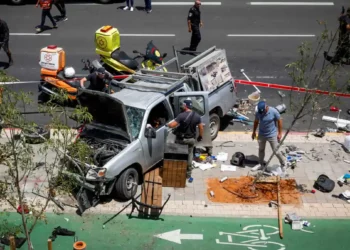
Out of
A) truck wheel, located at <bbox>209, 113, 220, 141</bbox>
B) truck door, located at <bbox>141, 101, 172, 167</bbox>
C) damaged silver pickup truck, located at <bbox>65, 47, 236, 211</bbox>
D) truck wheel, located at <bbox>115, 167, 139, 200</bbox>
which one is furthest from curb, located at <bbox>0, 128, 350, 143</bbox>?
truck wheel, located at <bbox>115, 167, 139, 200</bbox>

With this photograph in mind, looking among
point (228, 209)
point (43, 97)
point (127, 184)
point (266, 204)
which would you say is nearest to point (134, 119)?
point (127, 184)

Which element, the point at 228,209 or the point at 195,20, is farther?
the point at 195,20

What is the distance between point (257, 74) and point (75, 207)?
26.9ft

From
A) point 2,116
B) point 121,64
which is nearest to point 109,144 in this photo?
point 2,116

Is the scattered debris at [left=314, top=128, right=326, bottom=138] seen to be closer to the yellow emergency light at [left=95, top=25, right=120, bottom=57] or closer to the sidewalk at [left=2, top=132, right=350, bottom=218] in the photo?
the sidewalk at [left=2, top=132, right=350, bottom=218]

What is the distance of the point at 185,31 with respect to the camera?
21312 mm

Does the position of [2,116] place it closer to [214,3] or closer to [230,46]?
[230,46]

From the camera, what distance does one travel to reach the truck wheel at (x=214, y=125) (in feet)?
48.0

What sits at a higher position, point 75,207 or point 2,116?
point 2,116

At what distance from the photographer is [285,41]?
20594 mm

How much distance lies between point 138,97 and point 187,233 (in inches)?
128

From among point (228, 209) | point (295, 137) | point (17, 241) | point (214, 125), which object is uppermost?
point (214, 125)

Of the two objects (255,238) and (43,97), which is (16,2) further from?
(255,238)

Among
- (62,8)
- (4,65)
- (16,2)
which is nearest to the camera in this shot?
(4,65)
